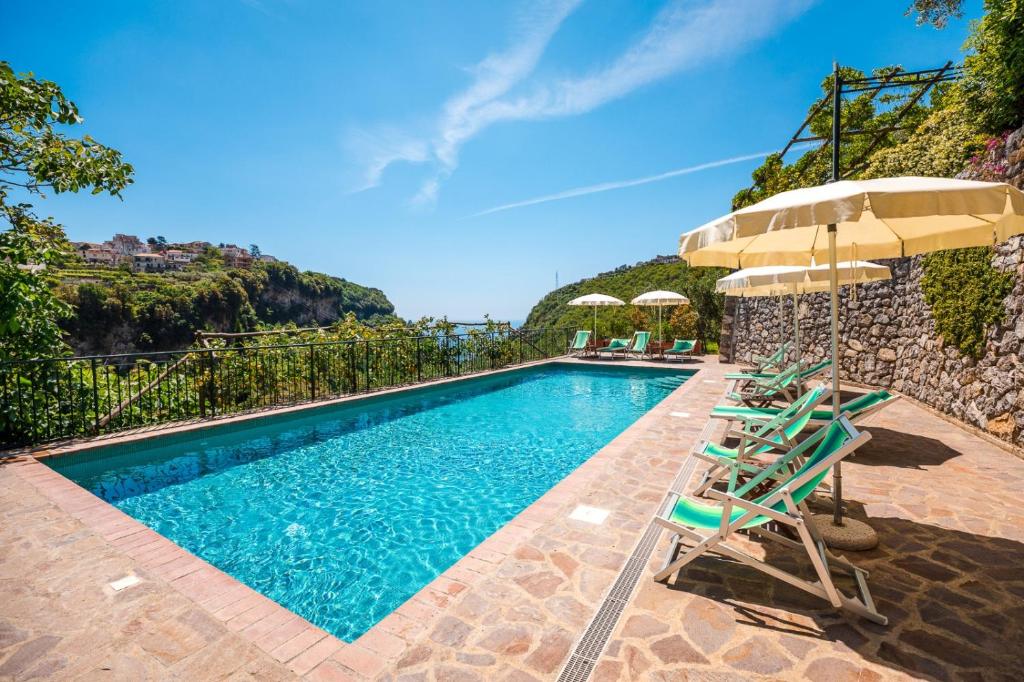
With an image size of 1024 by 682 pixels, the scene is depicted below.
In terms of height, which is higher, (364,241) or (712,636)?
(364,241)

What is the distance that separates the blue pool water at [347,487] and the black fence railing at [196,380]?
746 mm

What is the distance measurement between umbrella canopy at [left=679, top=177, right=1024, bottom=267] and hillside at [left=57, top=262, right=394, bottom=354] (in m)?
29.4

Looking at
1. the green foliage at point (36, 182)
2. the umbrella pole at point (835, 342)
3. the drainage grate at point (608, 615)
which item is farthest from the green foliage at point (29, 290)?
the umbrella pole at point (835, 342)

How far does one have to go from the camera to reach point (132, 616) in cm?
225

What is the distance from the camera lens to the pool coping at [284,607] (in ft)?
6.59

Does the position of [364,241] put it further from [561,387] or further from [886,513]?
[886,513]

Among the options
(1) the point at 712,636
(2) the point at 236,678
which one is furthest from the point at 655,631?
(2) the point at 236,678

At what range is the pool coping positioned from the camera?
2010 mm

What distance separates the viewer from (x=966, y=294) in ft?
19.8

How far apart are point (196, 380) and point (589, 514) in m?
6.65

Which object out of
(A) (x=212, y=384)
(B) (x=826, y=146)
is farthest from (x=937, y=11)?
(A) (x=212, y=384)

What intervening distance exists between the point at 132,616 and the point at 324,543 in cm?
158

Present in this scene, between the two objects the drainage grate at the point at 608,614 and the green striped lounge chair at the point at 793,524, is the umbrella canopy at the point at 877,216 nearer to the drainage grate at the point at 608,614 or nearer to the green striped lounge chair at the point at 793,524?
the green striped lounge chair at the point at 793,524

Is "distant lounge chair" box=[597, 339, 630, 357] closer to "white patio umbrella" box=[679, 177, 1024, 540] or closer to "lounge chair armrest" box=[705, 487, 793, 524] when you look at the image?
"white patio umbrella" box=[679, 177, 1024, 540]
